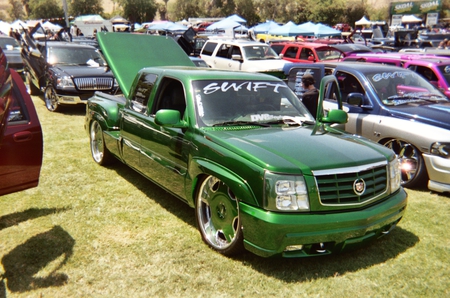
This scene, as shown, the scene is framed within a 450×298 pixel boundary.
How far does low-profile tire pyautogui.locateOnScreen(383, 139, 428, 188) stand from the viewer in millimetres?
5723

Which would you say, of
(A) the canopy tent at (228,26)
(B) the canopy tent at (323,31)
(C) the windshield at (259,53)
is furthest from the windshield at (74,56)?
(A) the canopy tent at (228,26)

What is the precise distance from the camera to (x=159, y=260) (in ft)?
12.7

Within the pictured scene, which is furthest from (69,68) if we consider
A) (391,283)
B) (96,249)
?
(391,283)

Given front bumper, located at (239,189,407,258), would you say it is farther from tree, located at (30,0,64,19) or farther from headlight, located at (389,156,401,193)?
tree, located at (30,0,64,19)

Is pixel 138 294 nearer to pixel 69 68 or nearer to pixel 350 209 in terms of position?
pixel 350 209

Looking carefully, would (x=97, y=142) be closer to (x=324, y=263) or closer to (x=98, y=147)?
(x=98, y=147)

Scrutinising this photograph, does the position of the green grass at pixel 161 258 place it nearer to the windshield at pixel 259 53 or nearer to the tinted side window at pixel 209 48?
the windshield at pixel 259 53

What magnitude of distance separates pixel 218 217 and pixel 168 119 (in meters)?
1.13

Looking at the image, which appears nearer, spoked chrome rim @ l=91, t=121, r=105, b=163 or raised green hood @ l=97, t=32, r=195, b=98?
raised green hood @ l=97, t=32, r=195, b=98

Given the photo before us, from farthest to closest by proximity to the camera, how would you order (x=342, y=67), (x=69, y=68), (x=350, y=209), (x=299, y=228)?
(x=69, y=68)
(x=342, y=67)
(x=350, y=209)
(x=299, y=228)

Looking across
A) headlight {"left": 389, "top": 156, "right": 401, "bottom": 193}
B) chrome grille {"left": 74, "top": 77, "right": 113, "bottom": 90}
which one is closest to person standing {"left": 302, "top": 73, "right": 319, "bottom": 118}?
headlight {"left": 389, "top": 156, "right": 401, "bottom": 193}

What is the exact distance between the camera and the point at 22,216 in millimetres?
4781

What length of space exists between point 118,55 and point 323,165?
13.9 feet

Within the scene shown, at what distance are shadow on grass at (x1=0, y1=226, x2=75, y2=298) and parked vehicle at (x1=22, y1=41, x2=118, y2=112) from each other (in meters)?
6.69
